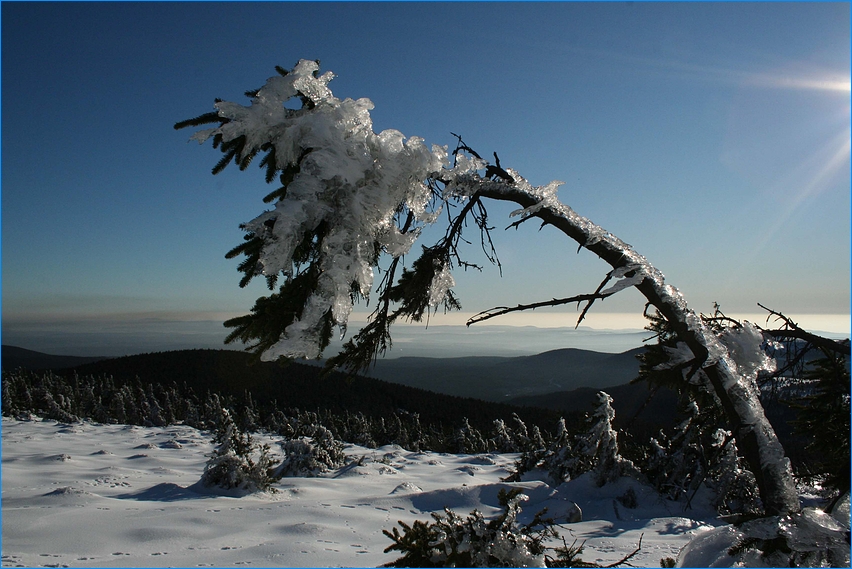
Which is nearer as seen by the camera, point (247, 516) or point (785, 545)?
point (785, 545)

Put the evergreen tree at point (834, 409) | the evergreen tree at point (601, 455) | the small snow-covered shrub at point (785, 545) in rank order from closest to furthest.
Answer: the small snow-covered shrub at point (785, 545) → the evergreen tree at point (834, 409) → the evergreen tree at point (601, 455)

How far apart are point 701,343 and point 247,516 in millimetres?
9076

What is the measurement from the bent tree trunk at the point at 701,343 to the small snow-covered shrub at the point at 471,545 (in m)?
1.28

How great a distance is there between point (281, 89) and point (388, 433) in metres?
49.4

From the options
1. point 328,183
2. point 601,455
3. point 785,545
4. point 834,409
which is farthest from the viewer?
point 601,455

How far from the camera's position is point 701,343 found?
2.46 m

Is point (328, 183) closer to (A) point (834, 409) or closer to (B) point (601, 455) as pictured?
(A) point (834, 409)

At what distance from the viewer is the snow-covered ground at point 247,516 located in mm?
6004

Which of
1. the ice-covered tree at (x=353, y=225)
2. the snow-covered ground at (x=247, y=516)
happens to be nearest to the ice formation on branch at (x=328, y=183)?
the ice-covered tree at (x=353, y=225)

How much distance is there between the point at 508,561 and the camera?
103 inches

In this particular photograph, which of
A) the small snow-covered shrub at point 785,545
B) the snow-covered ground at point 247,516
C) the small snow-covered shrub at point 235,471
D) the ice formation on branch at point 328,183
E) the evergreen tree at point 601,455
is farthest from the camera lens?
the evergreen tree at point 601,455

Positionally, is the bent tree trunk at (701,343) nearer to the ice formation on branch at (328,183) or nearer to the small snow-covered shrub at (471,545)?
the ice formation on branch at (328,183)

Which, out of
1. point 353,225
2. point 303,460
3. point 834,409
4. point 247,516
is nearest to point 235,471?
point 303,460

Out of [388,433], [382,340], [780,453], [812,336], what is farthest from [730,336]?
[388,433]
